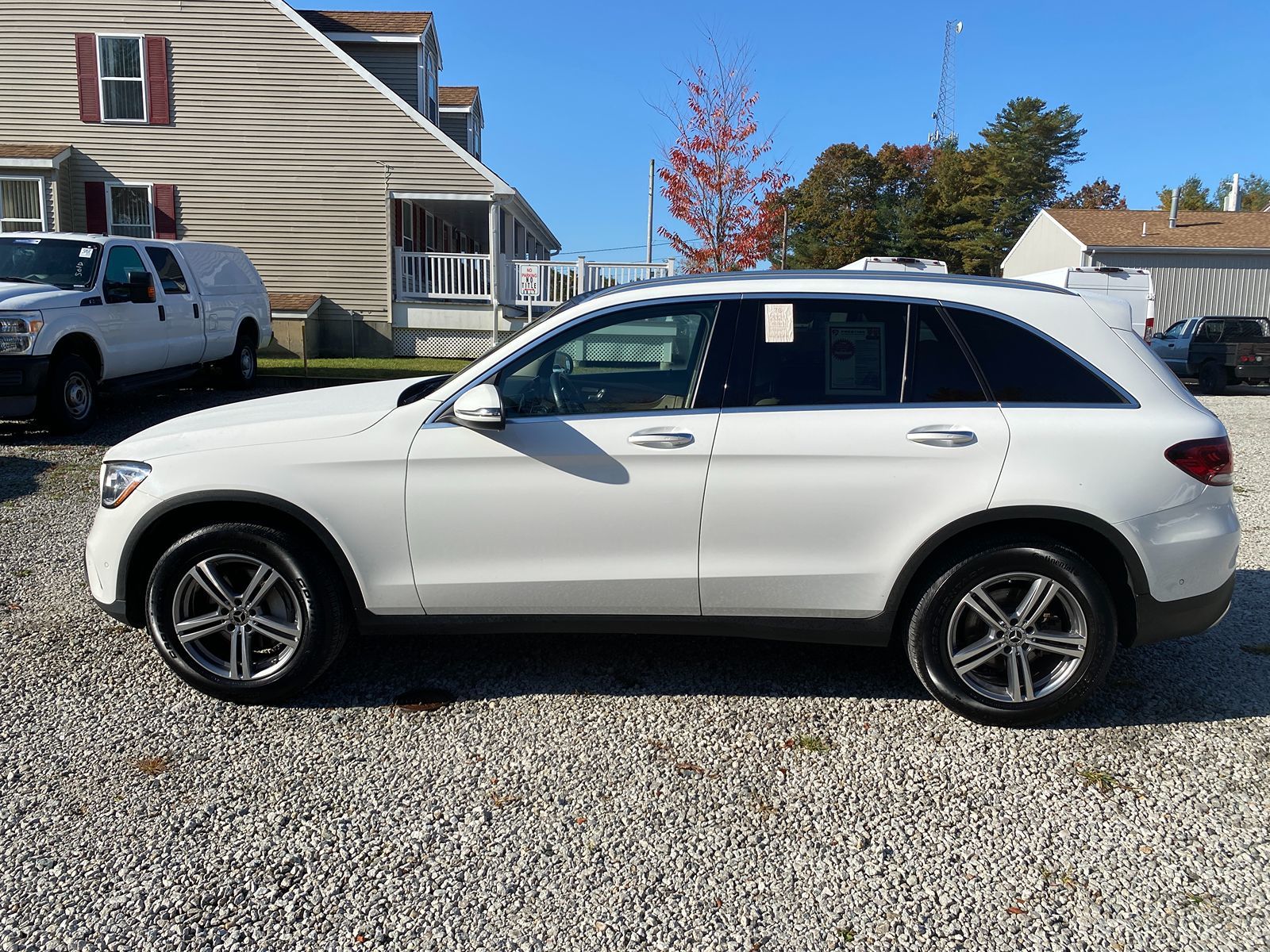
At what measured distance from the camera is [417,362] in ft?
64.5

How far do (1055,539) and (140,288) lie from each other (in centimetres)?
1017

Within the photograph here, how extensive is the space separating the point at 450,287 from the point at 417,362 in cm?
270

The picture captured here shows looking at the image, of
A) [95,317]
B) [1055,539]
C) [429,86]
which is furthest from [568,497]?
[429,86]

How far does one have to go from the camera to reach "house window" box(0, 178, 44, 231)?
20.5 metres

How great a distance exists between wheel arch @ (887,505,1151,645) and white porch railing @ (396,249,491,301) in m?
18.5

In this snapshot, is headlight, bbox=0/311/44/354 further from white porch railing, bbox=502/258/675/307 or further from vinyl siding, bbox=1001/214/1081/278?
vinyl siding, bbox=1001/214/1081/278

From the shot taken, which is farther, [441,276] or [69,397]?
[441,276]

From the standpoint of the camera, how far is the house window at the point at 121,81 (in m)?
20.8

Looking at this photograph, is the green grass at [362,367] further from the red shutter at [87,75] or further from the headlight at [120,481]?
the headlight at [120,481]

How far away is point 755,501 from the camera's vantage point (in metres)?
3.72

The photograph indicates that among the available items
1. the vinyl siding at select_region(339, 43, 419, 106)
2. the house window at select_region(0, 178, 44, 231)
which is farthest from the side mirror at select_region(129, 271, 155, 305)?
the vinyl siding at select_region(339, 43, 419, 106)

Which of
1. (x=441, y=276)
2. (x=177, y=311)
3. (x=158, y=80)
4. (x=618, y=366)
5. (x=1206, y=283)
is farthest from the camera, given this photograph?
(x=1206, y=283)

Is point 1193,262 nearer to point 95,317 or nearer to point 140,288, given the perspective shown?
point 140,288

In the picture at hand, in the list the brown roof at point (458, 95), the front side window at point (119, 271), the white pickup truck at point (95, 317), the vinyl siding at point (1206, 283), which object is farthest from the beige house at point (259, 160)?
the vinyl siding at point (1206, 283)
